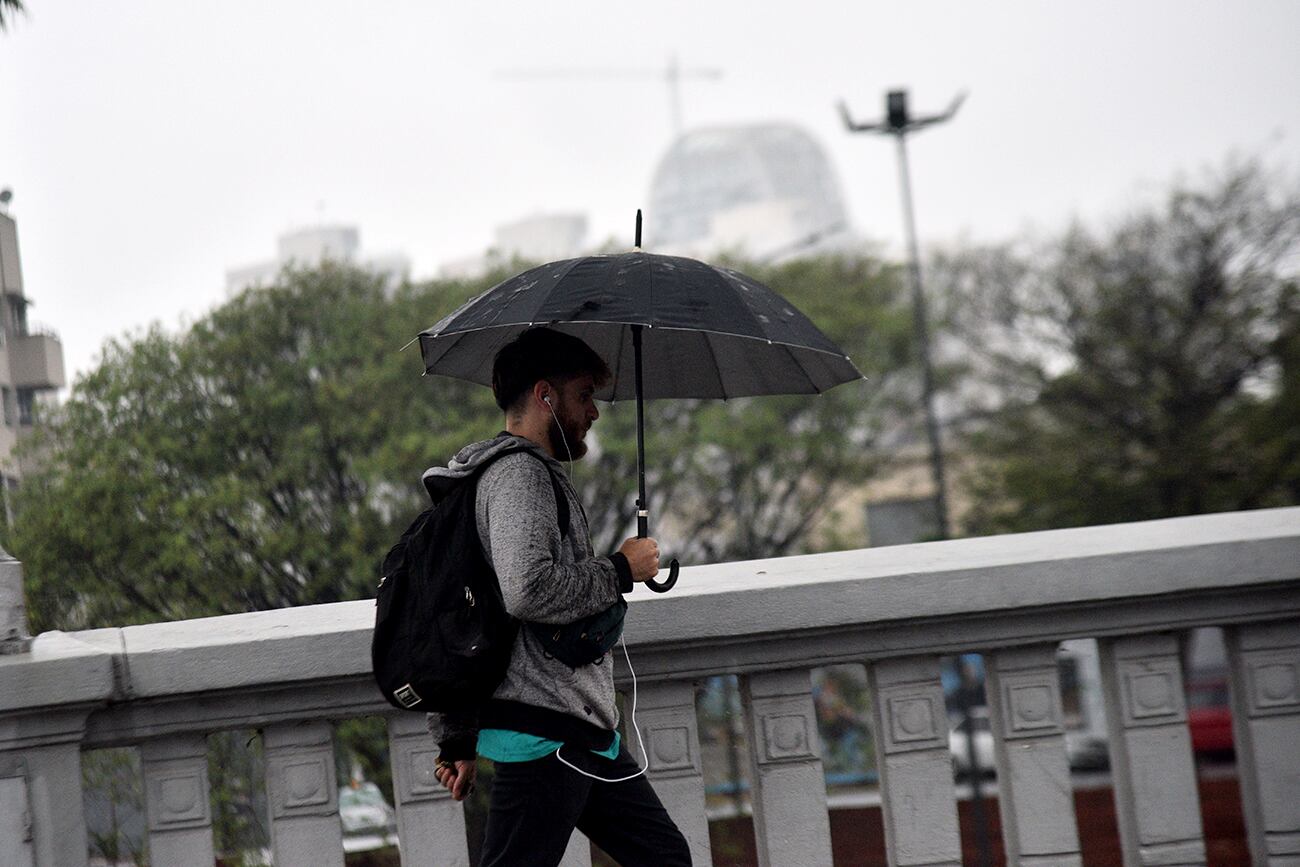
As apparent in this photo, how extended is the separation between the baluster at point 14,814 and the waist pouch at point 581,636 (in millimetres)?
1290

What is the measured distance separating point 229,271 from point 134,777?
362 inches

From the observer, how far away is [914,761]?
11.7 feet

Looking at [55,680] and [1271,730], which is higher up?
[55,680]

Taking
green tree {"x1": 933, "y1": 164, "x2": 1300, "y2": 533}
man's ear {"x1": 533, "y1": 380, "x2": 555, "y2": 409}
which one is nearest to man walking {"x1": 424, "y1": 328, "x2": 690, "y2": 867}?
man's ear {"x1": 533, "y1": 380, "x2": 555, "y2": 409}

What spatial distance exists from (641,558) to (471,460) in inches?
16.9

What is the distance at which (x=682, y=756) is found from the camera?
3.49 m

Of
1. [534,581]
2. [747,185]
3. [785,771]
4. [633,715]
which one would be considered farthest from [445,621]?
[747,185]

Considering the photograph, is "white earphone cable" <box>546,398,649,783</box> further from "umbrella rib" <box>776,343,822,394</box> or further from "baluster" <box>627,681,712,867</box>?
"umbrella rib" <box>776,343,822,394</box>

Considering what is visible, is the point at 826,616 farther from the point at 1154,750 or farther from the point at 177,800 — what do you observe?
the point at 177,800

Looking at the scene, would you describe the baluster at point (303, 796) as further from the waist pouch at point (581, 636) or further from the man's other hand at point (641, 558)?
the man's other hand at point (641, 558)

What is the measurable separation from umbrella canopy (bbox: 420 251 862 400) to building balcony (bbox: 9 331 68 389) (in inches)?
74.9

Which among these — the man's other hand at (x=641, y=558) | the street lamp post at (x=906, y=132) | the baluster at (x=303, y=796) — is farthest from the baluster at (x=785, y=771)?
the street lamp post at (x=906, y=132)

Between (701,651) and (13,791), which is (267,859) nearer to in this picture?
(13,791)

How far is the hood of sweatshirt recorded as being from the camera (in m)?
2.96
